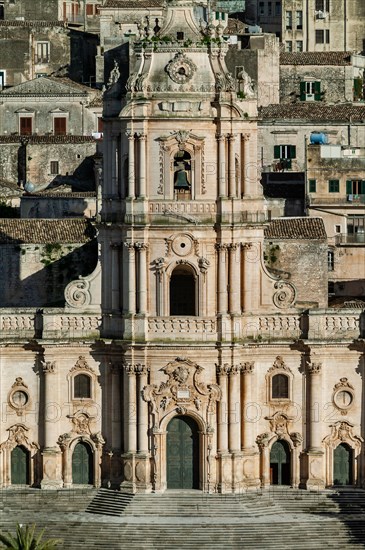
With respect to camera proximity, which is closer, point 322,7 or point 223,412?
point 223,412

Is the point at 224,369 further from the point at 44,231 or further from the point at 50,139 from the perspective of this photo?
the point at 50,139

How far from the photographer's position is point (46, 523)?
110 metres

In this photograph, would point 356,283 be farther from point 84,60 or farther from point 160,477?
point 84,60

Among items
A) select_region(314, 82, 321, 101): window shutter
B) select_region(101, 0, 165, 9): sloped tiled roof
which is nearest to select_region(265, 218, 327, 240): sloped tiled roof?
select_region(314, 82, 321, 101): window shutter

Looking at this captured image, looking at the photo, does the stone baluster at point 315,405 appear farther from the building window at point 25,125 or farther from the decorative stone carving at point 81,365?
the building window at point 25,125

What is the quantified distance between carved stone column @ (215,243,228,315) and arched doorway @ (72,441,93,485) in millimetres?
6312

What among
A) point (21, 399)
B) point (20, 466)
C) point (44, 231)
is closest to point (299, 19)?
point (44, 231)

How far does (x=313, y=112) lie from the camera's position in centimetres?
14412

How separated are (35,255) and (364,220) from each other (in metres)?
14.9

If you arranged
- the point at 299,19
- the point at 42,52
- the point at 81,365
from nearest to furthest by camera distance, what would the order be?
the point at 81,365 < the point at 42,52 < the point at 299,19

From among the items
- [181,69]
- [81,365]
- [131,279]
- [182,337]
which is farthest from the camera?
[81,365]

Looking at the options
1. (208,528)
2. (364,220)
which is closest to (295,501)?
(208,528)

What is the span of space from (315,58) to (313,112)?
28.9 feet

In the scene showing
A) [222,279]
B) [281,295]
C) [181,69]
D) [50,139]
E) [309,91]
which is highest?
[309,91]
